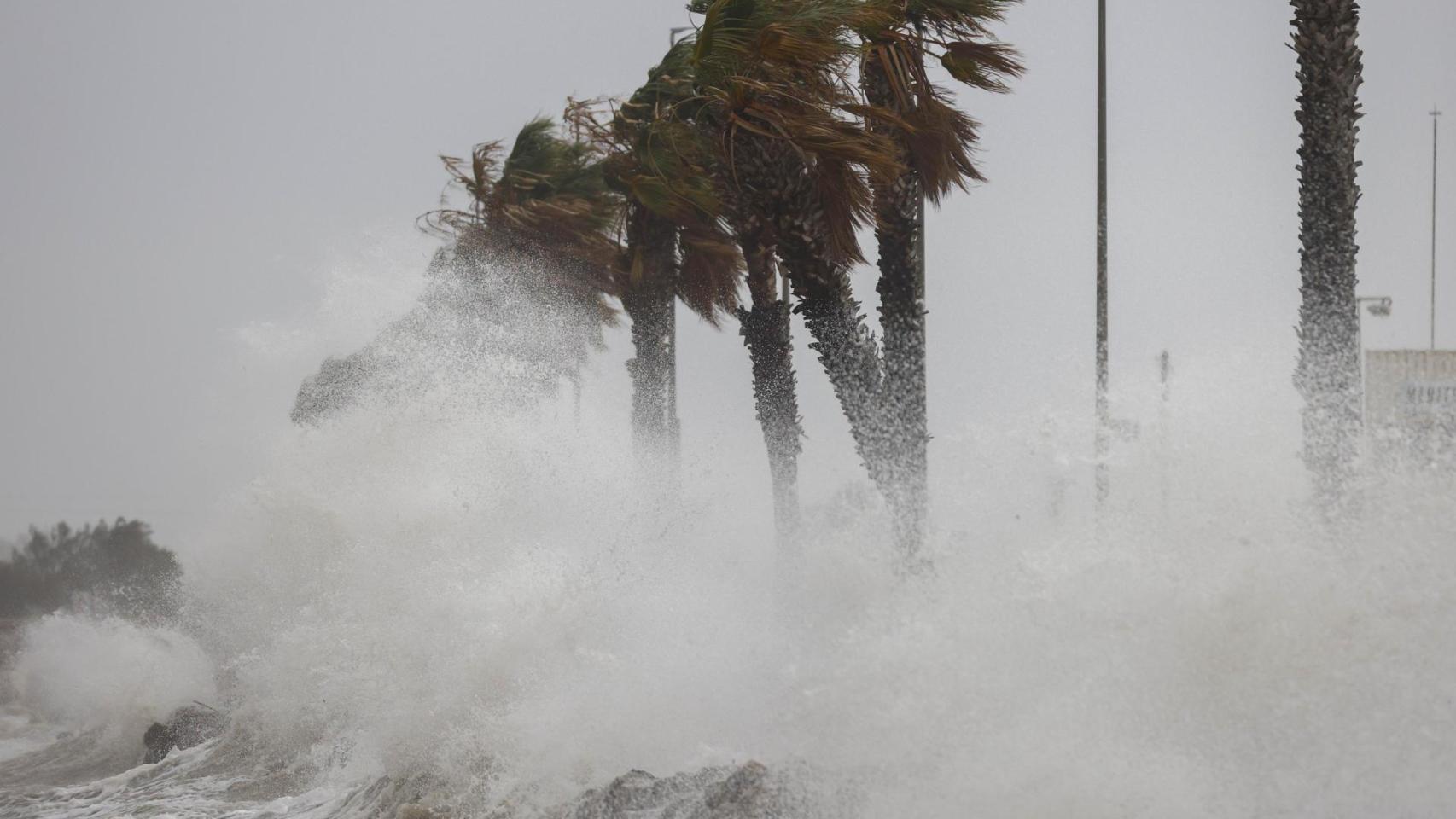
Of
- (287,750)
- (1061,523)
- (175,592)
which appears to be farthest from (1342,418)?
(175,592)

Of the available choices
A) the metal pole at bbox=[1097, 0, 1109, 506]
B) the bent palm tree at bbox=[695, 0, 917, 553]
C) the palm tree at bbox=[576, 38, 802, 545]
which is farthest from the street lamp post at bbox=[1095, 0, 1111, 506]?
the palm tree at bbox=[576, 38, 802, 545]

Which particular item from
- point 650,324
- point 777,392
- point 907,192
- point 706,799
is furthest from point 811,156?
point 650,324

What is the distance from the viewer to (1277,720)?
284 inches

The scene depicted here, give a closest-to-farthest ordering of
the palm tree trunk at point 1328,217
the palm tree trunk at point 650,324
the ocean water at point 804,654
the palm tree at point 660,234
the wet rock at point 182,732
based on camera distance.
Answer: the ocean water at point 804,654
the palm tree trunk at point 1328,217
the wet rock at point 182,732
the palm tree at point 660,234
the palm tree trunk at point 650,324

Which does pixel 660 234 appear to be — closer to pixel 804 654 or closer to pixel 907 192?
pixel 907 192

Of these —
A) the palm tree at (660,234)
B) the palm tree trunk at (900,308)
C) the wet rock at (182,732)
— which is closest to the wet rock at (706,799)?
the palm tree trunk at (900,308)

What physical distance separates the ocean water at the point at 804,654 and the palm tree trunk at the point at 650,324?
3.69 metres

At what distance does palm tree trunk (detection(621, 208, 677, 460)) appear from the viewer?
22062 millimetres

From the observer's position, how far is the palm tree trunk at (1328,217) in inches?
438

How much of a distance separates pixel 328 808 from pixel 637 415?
42.1 ft

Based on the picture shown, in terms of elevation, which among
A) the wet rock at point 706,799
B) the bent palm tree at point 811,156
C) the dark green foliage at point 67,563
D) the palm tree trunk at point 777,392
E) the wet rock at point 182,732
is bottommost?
the dark green foliage at point 67,563

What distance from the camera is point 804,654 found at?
413 inches

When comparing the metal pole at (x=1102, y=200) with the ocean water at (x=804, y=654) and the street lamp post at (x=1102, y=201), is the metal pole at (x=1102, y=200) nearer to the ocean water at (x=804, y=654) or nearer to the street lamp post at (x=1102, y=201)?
the street lamp post at (x=1102, y=201)

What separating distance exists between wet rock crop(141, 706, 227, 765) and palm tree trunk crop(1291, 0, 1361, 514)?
12.1m
